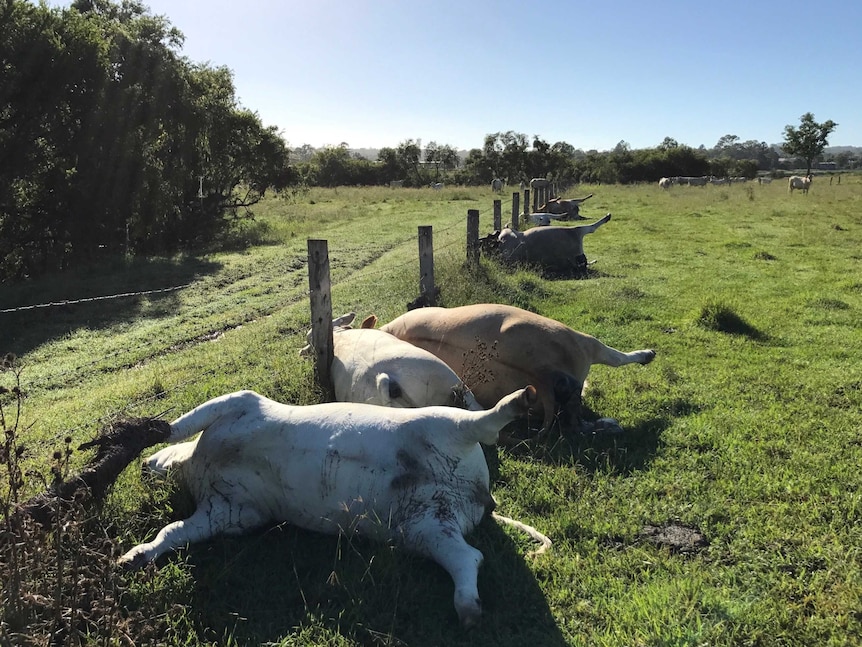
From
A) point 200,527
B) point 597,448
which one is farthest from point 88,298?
Answer: point 597,448

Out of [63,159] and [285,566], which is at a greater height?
[63,159]

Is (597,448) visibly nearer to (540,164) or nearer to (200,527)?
(200,527)

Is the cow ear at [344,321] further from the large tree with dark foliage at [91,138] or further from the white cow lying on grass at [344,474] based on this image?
the large tree with dark foliage at [91,138]

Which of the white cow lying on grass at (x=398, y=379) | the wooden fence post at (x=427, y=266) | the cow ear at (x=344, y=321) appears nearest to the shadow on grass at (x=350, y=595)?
the white cow lying on grass at (x=398, y=379)

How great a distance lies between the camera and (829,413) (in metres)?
5.36

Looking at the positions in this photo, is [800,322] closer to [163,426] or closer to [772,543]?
[772,543]

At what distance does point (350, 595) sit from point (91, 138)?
16.6m

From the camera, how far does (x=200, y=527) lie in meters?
3.43

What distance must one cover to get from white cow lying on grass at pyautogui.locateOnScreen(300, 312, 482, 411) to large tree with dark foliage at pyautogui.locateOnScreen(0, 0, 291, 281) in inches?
503

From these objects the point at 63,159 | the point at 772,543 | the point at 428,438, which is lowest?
the point at 772,543

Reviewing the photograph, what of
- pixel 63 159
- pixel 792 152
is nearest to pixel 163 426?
pixel 63 159

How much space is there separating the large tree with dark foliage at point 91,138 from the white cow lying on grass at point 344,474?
44.8ft

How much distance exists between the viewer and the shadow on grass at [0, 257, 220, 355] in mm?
11125

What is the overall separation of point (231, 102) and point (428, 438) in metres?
24.7
